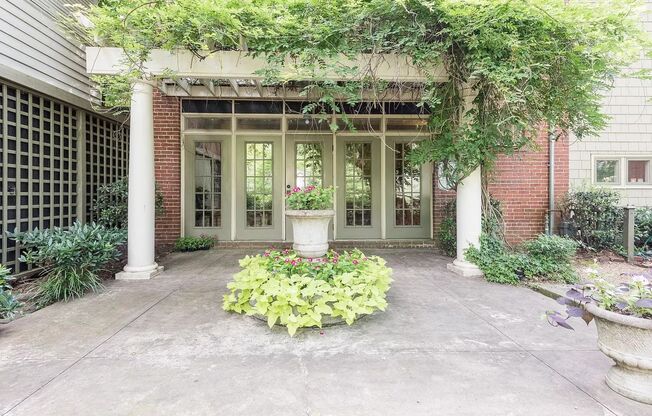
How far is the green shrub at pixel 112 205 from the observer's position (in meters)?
5.20

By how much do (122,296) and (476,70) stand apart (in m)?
4.52

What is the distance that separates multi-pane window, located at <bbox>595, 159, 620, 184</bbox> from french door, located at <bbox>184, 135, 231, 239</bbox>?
697 cm

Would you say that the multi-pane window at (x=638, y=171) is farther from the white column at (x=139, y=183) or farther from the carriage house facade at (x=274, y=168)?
the white column at (x=139, y=183)

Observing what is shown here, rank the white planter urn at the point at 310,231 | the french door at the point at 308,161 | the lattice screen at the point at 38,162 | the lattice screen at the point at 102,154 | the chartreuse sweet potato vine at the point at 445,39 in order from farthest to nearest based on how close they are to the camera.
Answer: the french door at the point at 308,161 → the lattice screen at the point at 102,154 → the lattice screen at the point at 38,162 → the white planter urn at the point at 310,231 → the chartreuse sweet potato vine at the point at 445,39

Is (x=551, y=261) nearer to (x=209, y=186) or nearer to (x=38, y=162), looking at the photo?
(x=209, y=186)

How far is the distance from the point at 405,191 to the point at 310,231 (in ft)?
11.3

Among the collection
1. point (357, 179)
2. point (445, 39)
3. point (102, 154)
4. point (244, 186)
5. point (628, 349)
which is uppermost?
point (445, 39)

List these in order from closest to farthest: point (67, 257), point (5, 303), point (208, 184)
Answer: point (5, 303) < point (67, 257) < point (208, 184)

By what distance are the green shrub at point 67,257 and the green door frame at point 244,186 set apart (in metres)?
2.70

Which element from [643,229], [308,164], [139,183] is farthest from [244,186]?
[643,229]

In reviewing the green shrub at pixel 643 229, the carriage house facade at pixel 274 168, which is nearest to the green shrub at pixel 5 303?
the carriage house facade at pixel 274 168

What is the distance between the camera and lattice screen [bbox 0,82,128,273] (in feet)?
12.6

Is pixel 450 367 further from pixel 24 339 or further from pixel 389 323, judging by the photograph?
pixel 24 339

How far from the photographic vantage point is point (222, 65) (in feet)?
13.7
